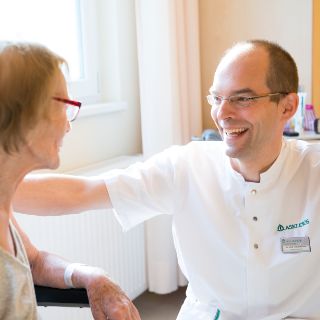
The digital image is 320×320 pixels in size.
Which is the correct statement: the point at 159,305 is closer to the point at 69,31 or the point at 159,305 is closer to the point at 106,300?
the point at 69,31

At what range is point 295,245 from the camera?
157 centimetres

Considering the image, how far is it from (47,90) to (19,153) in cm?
15

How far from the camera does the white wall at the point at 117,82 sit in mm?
2795

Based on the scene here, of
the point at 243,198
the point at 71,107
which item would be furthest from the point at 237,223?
the point at 71,107

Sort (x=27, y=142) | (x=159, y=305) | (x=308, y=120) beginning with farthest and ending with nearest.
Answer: (x=159, y=305) → (x=308, y=120) → (x=27, y=142)

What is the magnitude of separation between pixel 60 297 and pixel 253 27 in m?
2.29

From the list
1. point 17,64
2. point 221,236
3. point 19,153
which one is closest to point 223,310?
point 221,236

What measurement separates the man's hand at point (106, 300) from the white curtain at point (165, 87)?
1.60m

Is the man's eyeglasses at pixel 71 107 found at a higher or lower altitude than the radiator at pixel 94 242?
higher

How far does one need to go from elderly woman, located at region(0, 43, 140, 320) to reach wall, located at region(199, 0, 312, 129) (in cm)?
214

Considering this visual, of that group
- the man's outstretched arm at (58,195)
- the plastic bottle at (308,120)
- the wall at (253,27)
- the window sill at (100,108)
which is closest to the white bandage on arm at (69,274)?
the man's outstretched arm at (58,195)

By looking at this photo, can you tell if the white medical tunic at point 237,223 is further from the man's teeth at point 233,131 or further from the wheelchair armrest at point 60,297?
the wheelchair armrest at point 60,297

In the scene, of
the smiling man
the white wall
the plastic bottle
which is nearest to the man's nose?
the smiling man

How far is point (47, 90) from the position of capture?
1.00 m
